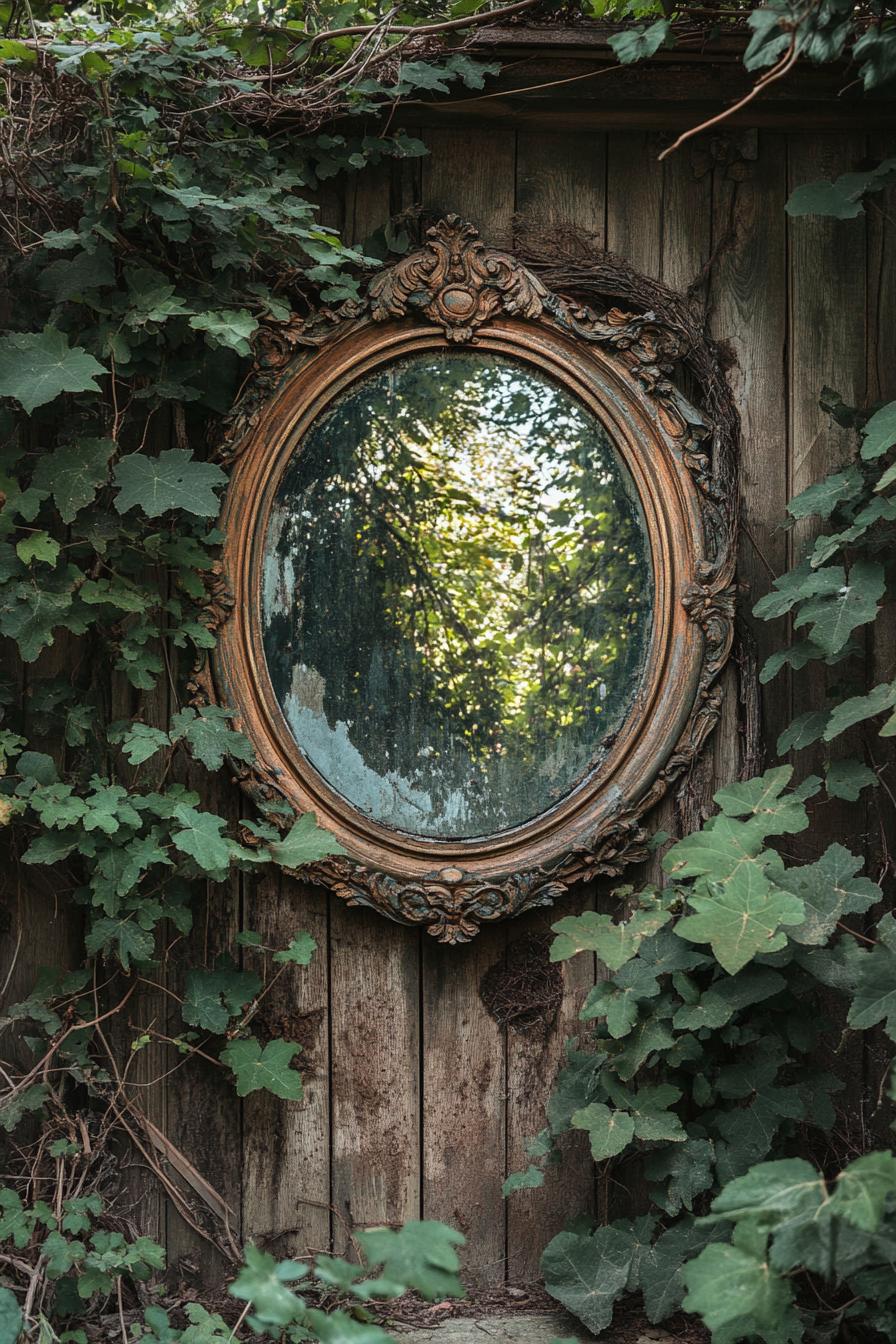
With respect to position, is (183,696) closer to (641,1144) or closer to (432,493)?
(432,493)

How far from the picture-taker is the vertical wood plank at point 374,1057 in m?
2.23

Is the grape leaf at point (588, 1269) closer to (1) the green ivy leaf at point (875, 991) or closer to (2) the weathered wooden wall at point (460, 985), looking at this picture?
(2) the weathered wooden wall at point (460, 985)

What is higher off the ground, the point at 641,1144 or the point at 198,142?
the point at 198,142

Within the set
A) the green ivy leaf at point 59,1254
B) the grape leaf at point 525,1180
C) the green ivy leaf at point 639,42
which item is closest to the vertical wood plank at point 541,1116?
the grape leaf at point 525,1180

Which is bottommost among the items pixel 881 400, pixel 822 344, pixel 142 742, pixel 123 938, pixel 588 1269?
pixel 588 1269

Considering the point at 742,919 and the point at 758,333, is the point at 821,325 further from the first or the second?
the point at 742,919

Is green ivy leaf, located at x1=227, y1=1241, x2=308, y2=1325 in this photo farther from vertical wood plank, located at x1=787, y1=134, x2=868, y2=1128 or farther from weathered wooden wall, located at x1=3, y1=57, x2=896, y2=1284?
vertical wood plank, located at x1=787, y1=134, x2=868, y2=1128

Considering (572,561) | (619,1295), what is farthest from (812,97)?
(619,1295)

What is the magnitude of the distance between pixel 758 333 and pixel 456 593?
0.83m

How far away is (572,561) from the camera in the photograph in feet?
7.41

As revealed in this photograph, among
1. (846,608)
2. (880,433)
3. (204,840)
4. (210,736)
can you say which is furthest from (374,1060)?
(880,433)

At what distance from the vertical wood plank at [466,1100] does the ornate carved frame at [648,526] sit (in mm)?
108

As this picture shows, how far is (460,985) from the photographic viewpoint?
2.24 m

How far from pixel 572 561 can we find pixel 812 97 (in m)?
1.02
